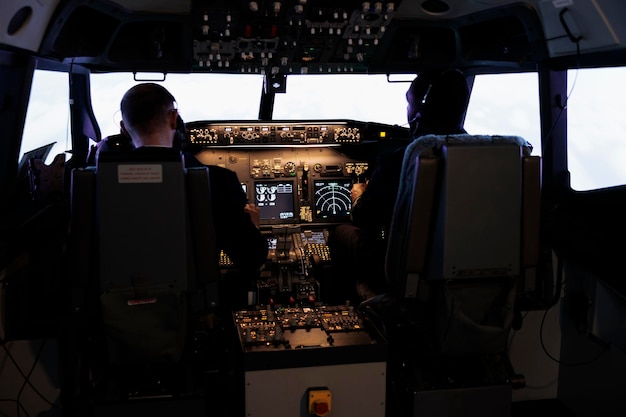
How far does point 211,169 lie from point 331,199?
1413 mm

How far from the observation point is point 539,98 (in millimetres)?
3055

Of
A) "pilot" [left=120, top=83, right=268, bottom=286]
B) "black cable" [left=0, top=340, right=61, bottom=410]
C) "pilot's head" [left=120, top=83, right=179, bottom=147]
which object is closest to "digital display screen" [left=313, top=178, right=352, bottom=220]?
"pilot" [left=120, top=83, right=268, bottom=286]

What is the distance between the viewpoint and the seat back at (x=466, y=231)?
203 cm

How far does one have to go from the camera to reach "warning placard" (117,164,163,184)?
6.31ft

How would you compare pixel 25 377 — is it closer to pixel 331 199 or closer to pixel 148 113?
pixel 148 113

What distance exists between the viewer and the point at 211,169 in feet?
7.49

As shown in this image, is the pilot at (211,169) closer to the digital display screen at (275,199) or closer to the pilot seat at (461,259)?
the pilot seat at (461,259)

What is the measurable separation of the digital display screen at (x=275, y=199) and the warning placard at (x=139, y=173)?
1.61m

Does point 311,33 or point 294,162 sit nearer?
point 311,33

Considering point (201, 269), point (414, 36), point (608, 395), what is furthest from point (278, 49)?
point (608, 395)

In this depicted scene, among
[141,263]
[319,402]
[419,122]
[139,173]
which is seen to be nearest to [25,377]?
[141,263]

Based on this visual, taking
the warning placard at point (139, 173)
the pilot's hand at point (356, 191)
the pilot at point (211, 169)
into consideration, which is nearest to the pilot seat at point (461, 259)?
the pilot at point (211, 169)

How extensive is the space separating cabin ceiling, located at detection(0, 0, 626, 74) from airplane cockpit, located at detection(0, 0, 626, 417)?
1 centimetres

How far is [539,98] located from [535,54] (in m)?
0.22
